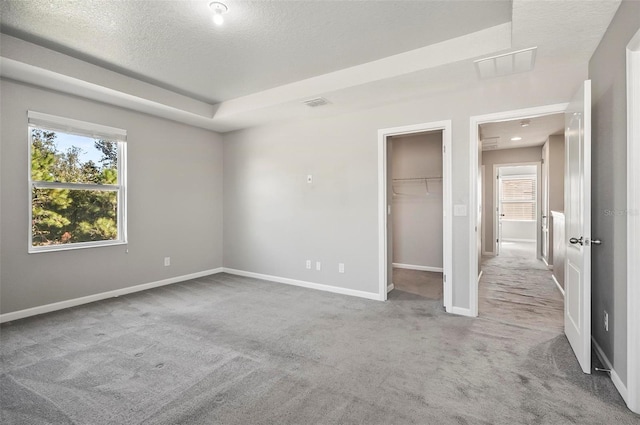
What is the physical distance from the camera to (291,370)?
2.32 meters

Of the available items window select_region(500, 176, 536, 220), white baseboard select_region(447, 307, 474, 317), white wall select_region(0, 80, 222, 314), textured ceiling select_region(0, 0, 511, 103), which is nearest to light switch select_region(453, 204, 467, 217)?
white baseboard select_region(447, 307, 474, 317)

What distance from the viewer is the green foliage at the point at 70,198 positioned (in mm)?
3557

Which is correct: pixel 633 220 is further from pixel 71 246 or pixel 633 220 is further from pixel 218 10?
pixel 71 246

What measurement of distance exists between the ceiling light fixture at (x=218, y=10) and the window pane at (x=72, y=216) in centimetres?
290

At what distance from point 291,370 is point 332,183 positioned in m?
2.69

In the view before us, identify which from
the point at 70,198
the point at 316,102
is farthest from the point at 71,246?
the point at 316,102

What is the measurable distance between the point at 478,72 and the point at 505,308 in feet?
8.69

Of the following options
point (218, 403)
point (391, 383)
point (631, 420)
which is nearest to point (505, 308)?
point (631, 420)

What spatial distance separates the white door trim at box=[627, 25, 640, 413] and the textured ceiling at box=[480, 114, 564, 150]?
275cm

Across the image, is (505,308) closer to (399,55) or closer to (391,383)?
(391,383)

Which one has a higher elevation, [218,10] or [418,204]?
[218,10]

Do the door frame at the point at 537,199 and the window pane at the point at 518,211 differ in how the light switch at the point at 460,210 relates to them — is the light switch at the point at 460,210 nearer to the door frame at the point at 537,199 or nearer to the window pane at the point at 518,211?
the door frame at the point at 537,199

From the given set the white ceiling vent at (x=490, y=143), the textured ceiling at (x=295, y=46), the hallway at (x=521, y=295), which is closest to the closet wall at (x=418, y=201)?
the hallway at (x=521, y=295)

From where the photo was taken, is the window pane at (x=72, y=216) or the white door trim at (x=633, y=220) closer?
the white door trim at (x=633, y=220)
